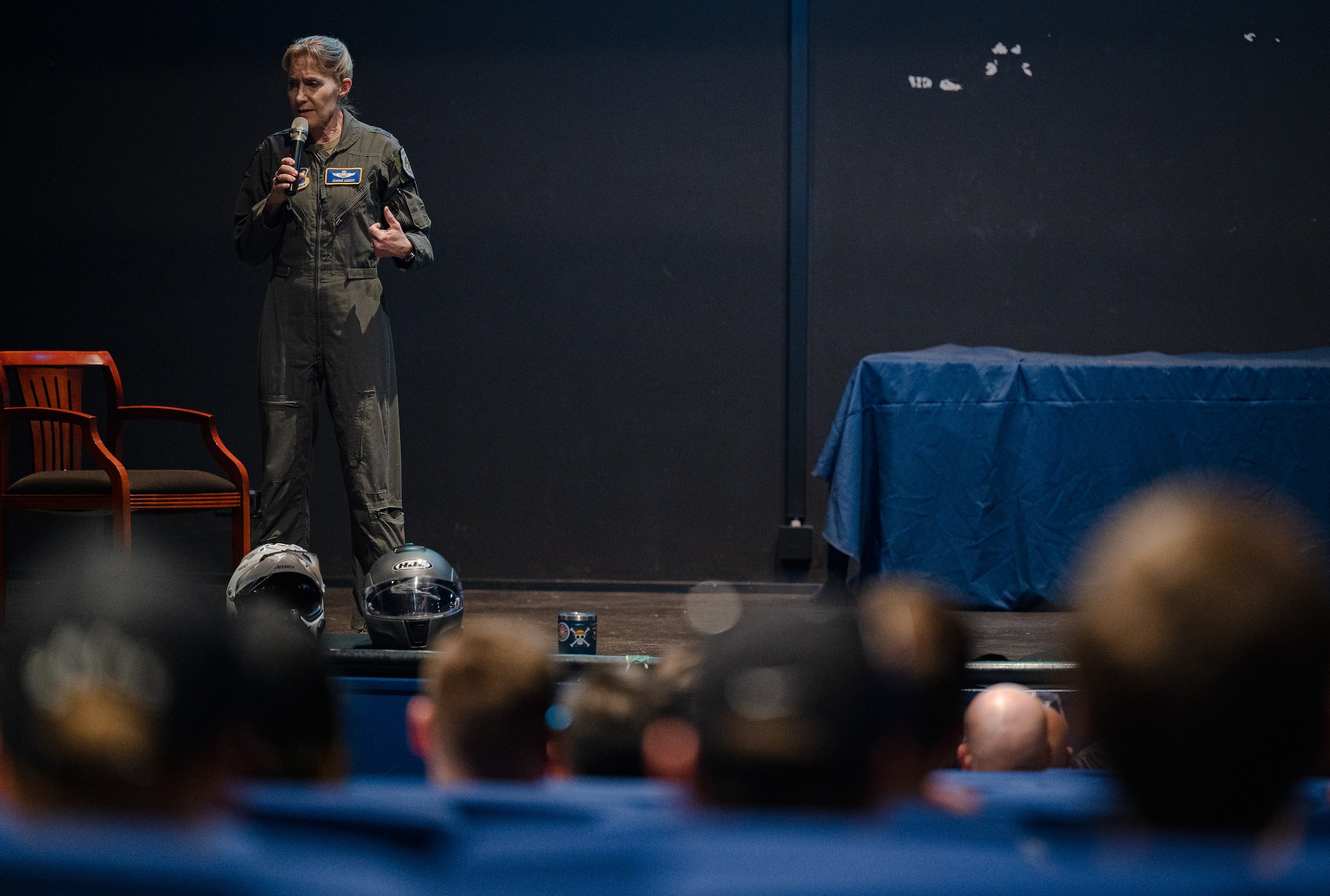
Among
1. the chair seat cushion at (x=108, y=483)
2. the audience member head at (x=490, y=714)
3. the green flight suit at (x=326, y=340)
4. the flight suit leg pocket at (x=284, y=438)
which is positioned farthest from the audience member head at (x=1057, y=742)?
the chair seat cushion at (x=108, y=483)

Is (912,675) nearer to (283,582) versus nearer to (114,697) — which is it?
(114,697)

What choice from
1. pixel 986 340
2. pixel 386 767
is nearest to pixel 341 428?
pixel 386 767

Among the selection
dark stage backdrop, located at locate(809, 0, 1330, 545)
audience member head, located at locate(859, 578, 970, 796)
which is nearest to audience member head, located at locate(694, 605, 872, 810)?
audience member head, located at locate(859, 578, 970, 796)

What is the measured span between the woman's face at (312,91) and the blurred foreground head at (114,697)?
2915 mm

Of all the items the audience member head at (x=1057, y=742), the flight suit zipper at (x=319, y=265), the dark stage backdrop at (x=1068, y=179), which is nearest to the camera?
the audience member head at (x=1057, y=742)

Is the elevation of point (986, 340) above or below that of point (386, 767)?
above

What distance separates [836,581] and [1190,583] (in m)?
3.47

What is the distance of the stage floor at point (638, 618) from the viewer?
10.3ft

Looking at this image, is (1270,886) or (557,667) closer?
(1270,886)

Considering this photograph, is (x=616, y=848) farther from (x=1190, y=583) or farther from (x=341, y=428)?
(x=341, y=428)

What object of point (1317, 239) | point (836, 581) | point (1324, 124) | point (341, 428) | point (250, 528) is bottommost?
point (836, 581)

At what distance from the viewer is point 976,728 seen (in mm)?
1373

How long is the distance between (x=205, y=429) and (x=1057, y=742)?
8.88 feet

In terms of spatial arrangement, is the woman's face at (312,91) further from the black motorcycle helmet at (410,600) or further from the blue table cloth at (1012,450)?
the blue table cloth at (1012,450)
